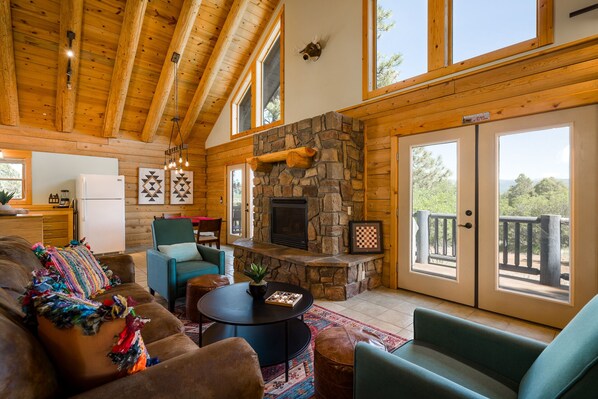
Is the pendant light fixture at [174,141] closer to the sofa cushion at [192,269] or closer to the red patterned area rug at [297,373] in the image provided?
the sofa cushion at [192,269]

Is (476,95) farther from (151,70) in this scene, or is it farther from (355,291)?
(151,70)

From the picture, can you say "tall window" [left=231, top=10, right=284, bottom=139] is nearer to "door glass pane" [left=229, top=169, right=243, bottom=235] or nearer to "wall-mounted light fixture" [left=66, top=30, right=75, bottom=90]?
"door glass pane" [left=229, top=169, right=243, bottom=235]

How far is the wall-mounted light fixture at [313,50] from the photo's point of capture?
4.58 meters

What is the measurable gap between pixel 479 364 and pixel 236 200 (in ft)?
20.6

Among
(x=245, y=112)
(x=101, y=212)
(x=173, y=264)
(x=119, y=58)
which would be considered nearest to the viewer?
(x=173, y=264)

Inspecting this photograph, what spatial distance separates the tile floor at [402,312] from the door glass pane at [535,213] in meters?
0.36

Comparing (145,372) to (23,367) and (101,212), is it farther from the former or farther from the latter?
(101,212)

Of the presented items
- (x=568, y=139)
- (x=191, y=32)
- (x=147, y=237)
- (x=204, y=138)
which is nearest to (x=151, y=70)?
(x=191, y=32)

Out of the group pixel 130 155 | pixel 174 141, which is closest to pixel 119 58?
pixel 130 155

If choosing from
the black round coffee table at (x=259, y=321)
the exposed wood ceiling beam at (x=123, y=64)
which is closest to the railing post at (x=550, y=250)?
the black round coffee table at (x=259, y=321)

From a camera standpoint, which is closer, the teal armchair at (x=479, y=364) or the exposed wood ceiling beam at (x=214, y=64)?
the teal armchair at (x=479, y=364)

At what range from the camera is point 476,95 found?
3133mm

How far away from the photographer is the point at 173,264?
2994 mm

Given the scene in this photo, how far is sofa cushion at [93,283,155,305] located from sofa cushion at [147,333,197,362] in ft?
2.42
